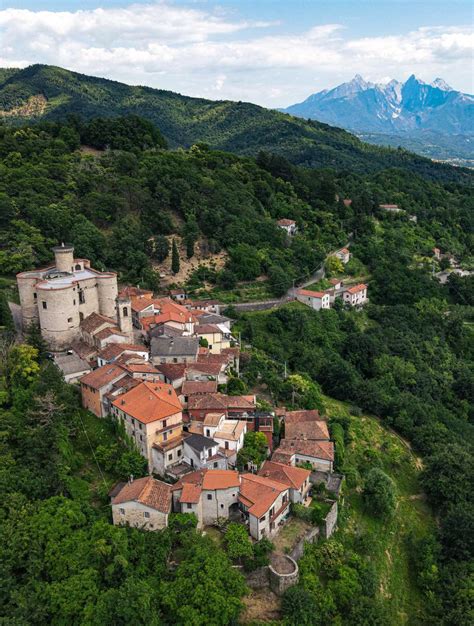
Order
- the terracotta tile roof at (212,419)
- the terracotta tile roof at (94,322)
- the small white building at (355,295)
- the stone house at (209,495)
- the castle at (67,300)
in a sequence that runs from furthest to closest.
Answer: the small white building at (355,295)
the terracotta tile roof at (94,322)
the castle at (67,300)
the terracotta tile roof at (212,419)
the stone house at (209,495)

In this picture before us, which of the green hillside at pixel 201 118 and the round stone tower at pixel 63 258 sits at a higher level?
the green hillside at pixel 201 118

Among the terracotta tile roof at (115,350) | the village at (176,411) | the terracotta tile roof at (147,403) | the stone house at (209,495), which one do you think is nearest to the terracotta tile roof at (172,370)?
the village at (176,411)

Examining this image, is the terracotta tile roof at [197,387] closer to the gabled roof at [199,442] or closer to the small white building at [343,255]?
the gabled roof at [199,442]

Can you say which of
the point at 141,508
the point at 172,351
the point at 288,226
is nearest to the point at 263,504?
the point at 141,508

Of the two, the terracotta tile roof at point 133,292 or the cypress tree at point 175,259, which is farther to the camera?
the cypress tree at point 175,259

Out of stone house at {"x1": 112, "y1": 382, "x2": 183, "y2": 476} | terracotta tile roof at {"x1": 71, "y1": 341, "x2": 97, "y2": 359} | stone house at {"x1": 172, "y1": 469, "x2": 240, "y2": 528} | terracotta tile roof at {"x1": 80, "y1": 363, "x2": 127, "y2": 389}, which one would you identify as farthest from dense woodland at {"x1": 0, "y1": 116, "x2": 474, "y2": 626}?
terracotta tile roof at {"x1": 71, "y1": 341, "x2": 97, "y2": 359}

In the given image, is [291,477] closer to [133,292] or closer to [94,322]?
[94,322]

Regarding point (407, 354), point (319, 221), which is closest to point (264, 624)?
point (407, 354)
